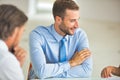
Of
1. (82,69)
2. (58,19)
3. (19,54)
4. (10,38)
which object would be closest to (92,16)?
(58,19)

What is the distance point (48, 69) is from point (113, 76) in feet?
0.96

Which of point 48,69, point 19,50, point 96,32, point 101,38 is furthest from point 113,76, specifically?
point 96,32

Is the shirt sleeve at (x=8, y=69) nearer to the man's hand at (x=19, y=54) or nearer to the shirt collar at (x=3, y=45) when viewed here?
the shirt collar at (x=3, y=45)

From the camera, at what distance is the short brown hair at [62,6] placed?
1336mm

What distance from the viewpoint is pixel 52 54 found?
1349 millimetres

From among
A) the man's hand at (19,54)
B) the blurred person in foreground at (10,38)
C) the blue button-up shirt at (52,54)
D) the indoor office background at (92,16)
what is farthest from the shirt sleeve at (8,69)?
the indoor office background at (92,16)

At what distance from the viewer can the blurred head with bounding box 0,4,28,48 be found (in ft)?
2.89

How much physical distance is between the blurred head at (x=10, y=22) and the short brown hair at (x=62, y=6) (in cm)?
47

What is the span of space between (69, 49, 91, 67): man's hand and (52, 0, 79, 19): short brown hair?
0.68 feet

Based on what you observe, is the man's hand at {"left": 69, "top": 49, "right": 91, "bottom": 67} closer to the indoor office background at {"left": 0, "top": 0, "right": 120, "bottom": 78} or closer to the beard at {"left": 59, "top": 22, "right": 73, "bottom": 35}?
the beard at {"left": 59, "top": 22, "right": 73, "bottom": 35}

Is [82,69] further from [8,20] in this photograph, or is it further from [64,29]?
[8,20]

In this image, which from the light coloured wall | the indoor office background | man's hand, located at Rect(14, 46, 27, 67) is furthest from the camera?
the light coloured wall

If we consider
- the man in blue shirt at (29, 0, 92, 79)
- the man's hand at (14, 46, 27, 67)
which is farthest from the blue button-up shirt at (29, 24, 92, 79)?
the man's hand at (14, 46, 27, 67)

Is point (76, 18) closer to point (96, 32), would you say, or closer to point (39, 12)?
point (96, 32)
